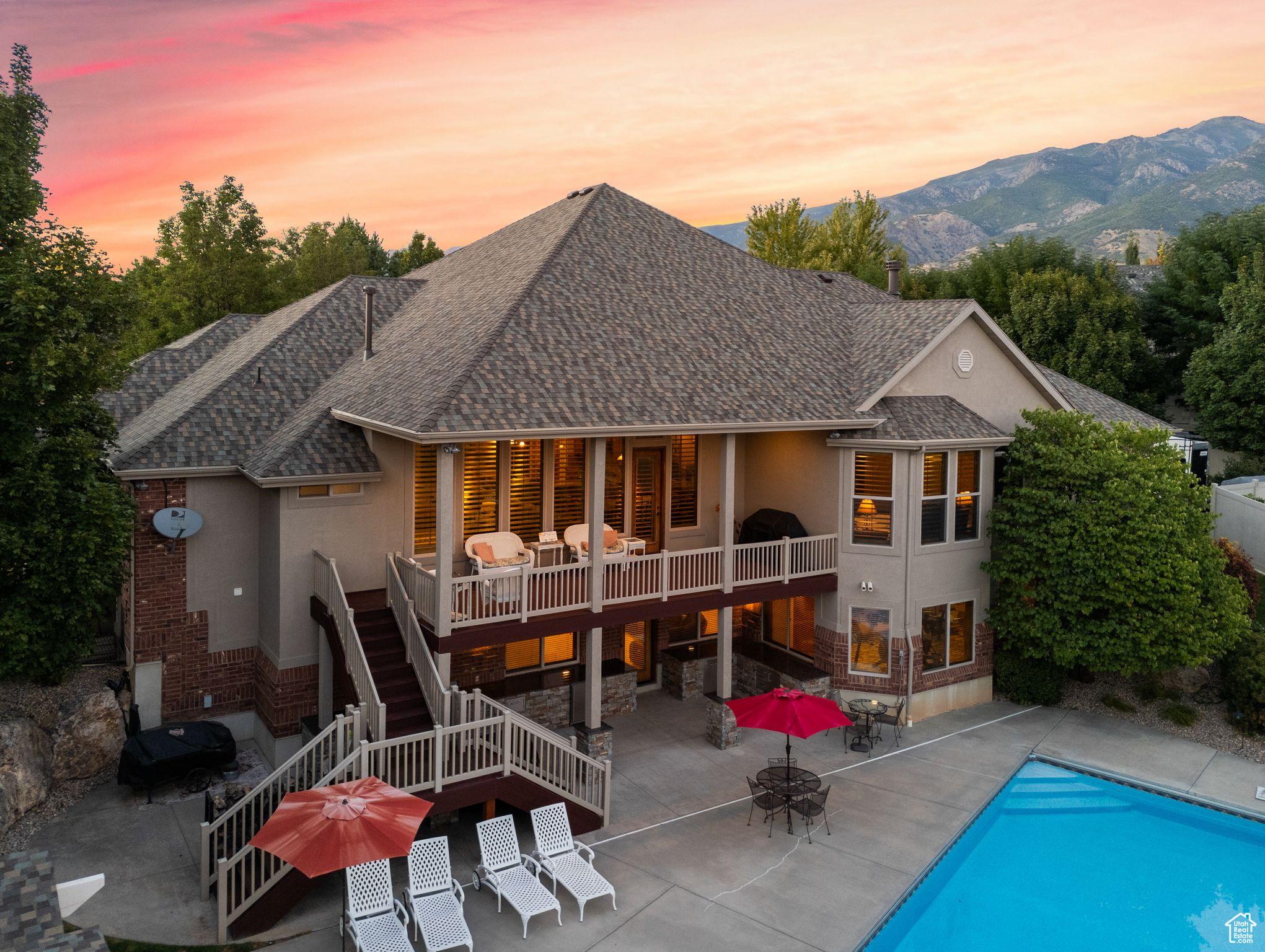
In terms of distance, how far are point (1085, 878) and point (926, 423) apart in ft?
29.3

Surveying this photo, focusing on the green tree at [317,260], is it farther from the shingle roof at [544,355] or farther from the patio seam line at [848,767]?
the patio seam line at [848,767]

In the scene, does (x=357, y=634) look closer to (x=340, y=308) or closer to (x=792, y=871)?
(x=792, y=871)

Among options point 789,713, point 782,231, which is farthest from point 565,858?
point 782,231

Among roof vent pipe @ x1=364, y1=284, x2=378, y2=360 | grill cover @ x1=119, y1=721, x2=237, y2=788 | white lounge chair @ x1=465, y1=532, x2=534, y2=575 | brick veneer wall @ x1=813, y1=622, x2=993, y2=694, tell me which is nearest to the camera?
grill cover @ x1=119, y1=721, x2=237, y2=788

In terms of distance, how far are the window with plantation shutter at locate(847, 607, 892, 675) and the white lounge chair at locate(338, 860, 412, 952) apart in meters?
10.9

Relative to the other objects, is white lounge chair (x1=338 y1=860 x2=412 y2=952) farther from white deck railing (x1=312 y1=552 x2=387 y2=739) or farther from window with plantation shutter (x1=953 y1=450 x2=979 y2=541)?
window with plantation shutter (x1=953 y1=450 x2=979 y2=541)

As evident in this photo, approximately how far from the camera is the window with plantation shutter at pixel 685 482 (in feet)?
64.0

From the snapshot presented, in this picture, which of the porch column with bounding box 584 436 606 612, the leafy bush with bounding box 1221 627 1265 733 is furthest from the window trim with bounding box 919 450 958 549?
the porch column with bounding box 584 436 606 612

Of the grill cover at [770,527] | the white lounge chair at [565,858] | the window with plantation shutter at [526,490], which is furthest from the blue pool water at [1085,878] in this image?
the window with plantation shutter at [526,490]

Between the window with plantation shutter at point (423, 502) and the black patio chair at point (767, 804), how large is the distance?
304 inches

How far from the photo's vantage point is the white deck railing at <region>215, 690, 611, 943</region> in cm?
1082

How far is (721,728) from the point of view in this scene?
1694 centimetres

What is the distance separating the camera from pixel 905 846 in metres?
13.3

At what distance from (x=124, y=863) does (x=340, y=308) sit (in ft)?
43.8
